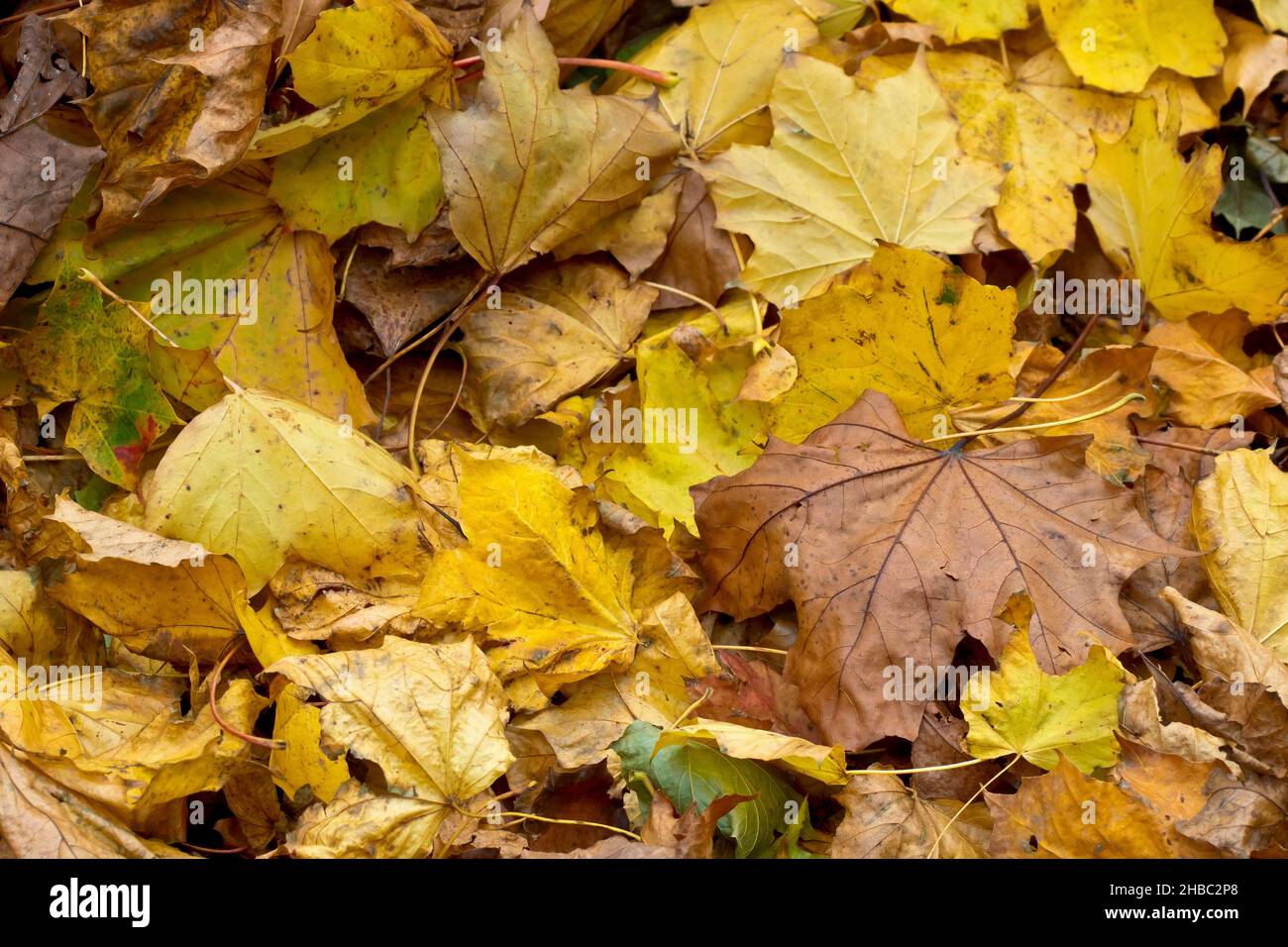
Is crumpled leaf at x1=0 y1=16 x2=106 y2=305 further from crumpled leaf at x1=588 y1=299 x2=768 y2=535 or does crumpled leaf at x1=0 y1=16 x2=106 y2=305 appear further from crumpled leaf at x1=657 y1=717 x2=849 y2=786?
crumpled leaf at x1=657 y1=717 x2=849 y2=786

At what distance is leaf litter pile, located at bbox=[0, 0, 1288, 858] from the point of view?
49.9 inches

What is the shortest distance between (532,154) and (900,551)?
0.76 meters

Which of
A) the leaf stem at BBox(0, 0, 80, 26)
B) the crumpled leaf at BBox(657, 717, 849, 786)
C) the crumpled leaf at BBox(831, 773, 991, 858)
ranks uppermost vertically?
the leaf stem at BBox(0, 0, 80, 26)

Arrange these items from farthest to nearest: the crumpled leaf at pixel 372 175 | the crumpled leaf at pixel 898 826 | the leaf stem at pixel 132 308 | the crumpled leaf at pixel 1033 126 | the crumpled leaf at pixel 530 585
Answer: the crumpled leaf at pixel 1033 126 < the crumpled leaf at pixel 372 175 < the leaf stem at pixel 132 308 < the crumpled leaf at pixel 530 585 < the crumpled leaf at pixel 898 826

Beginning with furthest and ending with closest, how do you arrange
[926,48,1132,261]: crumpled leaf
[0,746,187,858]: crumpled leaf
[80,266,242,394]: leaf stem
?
[926,48,1132,261]: crumpled leaf → [80,266,242,394]: leaf stem → [0,746,187,858]: crumpled leaf

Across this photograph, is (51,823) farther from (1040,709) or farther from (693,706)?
(1040,709)

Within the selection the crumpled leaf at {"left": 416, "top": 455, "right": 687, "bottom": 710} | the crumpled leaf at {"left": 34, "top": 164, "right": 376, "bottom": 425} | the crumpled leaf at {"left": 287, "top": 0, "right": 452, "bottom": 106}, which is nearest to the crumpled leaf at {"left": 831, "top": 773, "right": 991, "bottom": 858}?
the crumpled leaf at {"left": 416, "top": 455, "right": 687, "bottom": 710}

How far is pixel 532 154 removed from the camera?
5.11 ft

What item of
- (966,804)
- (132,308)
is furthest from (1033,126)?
(132,308)

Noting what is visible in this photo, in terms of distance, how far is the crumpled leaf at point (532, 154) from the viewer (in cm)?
152

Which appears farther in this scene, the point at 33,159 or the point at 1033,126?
the point at 1033,126

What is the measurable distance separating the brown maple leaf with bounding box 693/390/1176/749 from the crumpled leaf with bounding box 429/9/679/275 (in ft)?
1.59

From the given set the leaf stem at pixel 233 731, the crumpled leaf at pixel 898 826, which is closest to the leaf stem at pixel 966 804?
the crumpled leaf at pixel 898 826

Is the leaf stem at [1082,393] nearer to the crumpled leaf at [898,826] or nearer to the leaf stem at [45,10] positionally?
the crumpled leaf at [898,826]
